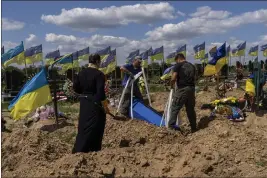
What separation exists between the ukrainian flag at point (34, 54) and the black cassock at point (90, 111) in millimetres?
15809

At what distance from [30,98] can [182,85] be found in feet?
10.1

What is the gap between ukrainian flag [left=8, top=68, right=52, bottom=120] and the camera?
8102mm

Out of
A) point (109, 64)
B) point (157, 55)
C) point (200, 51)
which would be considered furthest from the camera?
point (200, 51)

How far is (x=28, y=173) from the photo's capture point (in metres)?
4.42

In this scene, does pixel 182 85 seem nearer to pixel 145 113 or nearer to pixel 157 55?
pixel 145 113

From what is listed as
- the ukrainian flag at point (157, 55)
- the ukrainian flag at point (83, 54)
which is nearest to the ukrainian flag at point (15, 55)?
the ukrainian flag at point (83, 54)

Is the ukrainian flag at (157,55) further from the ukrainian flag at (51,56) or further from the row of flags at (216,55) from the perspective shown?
the ukrainian flag at (51,56)

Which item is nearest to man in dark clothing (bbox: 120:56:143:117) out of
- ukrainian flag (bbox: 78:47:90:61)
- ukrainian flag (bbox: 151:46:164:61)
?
ukrainian flag (bbox: 78:47:90:61)

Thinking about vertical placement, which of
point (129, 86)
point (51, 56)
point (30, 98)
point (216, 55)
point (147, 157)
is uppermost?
point (51, 56)

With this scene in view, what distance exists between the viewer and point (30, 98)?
323 inches

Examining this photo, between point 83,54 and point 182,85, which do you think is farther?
point 83,54

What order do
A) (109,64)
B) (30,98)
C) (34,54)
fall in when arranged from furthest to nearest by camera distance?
(34,54)
(109,64)
(30,98)

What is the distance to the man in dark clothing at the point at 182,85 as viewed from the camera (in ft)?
25.3

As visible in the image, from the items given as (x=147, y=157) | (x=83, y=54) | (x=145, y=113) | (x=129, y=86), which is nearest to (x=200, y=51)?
(x=83, y=54)
